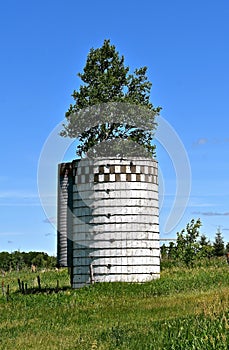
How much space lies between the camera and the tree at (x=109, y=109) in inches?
1439

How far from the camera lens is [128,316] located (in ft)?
55.7

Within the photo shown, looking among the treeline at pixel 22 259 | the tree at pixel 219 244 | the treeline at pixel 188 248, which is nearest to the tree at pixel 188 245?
the treeline at pixel 188 248

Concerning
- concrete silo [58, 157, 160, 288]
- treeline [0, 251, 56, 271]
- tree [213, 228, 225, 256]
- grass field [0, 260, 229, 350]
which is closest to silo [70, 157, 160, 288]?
concrete silo [58, 157, 160, 288]

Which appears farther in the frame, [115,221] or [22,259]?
[22,259]

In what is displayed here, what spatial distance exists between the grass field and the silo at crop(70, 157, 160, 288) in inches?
37.3

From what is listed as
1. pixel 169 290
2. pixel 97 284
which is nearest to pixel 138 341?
pixel 169 290

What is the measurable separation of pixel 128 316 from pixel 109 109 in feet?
71.0

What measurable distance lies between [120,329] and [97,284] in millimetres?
11204

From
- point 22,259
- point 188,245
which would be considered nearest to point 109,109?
point 188,245

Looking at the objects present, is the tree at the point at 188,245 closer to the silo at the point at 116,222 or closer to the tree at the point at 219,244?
the silo at the point at 116,222

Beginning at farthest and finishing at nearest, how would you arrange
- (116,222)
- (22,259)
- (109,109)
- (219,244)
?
(22,259), (219,244), (109,109), (116,222)

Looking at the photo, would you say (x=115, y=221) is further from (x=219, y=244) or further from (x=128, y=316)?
(x=219, y=244)

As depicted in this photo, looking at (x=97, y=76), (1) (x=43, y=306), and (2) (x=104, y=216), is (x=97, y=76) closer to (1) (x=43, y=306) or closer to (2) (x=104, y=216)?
(2) (x=104, y=216)

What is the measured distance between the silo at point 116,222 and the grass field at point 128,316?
3.11ft
